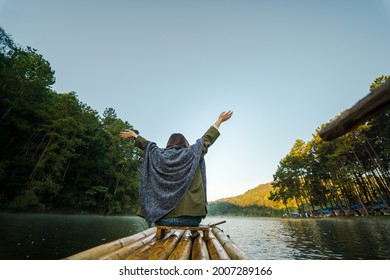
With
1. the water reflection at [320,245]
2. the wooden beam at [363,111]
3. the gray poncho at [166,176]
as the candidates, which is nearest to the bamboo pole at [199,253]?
the gray poncho at [166,176]

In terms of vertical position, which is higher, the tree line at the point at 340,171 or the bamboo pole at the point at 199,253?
the tree line at the point at 340,171

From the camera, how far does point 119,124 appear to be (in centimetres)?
3784

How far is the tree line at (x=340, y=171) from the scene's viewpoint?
25891 millimetres

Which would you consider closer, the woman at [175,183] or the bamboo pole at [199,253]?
the bamboo pole at [199,253]

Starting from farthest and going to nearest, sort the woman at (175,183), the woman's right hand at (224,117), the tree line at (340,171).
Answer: the tree line at (340,171) < the woman's right hand at (224,117) < the woman at (175,183)

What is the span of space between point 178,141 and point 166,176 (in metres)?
0.53

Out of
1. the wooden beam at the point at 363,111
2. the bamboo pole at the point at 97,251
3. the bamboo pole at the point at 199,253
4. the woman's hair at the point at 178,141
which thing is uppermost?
the woman's hair at the point at 178,141

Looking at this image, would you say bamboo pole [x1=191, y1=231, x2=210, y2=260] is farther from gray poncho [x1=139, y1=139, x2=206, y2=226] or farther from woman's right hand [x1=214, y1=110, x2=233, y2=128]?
woman's right hand [x1=214, y1=110, x2=233, y2=128]

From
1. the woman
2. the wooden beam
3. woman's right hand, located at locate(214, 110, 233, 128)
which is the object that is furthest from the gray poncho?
the wooden beam

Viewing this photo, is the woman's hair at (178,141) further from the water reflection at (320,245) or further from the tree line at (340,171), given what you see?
the tree line at (340,171)

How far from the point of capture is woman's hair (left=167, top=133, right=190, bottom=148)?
8.98 ft
